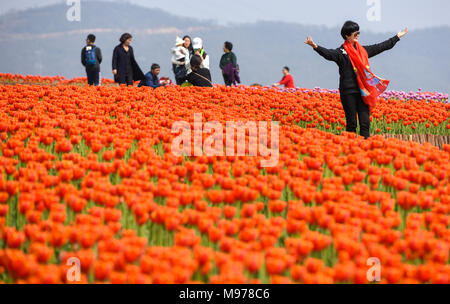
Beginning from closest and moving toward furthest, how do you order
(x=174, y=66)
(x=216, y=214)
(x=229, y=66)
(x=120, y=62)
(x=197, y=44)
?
(x=216, y=214)
(x=120, y=62)
(x=197, y=44)
(x=174, y=66)
(x=229, y=66)

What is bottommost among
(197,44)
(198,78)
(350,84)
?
(350,84)

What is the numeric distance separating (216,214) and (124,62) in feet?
42.2

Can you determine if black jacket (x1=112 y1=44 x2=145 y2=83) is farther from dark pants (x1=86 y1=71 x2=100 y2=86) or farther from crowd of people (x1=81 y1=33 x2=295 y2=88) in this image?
dark pants (x1=86 y1=71 x2=100 y2=86)

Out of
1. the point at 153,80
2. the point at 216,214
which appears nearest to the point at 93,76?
the point at 153,80

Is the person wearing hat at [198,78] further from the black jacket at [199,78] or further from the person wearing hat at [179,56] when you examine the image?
the person wearing hat at [179,56]

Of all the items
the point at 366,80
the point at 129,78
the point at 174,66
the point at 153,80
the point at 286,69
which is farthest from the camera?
the point at 286,69

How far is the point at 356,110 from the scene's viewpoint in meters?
9.57

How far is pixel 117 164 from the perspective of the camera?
5094mm

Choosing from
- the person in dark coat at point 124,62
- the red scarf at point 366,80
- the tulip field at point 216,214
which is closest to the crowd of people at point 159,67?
the person in dark coat at point 124,62

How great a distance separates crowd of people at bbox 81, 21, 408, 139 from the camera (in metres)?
9.29

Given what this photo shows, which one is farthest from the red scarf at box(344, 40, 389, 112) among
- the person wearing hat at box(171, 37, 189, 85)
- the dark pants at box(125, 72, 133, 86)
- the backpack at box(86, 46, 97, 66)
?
the backpack at box(86, 46, 97, 66)

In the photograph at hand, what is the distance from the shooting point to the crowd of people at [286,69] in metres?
9.29

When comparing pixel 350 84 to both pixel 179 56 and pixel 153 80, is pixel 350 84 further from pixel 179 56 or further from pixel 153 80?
pixel 179 56
